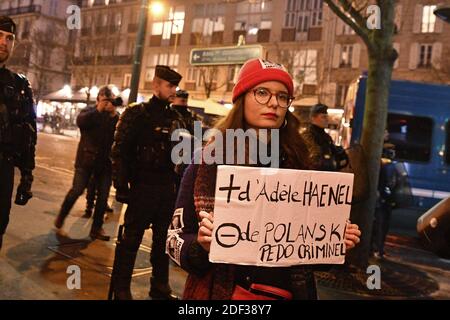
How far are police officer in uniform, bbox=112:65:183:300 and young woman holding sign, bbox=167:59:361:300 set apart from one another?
204cm

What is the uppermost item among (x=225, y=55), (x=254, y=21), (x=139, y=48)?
(x=254, y=21)

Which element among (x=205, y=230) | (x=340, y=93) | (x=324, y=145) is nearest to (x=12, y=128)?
(x=205, y=230)

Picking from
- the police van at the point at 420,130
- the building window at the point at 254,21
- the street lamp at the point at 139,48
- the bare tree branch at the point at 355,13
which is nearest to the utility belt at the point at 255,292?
the bare tree branch at the point at 355,13

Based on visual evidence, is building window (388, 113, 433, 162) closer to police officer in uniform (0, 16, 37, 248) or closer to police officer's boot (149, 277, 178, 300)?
police officer's boot (149, 277, 178, 300)

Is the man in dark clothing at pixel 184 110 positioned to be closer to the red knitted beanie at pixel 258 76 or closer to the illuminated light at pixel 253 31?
the red knitted beanie at pixel 258 76

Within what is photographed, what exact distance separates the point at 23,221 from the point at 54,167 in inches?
291

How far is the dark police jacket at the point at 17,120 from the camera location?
11.1 ft

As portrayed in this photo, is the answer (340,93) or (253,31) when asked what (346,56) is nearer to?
(340,93)

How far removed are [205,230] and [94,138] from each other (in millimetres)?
5026

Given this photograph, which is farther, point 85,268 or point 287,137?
point 85,268

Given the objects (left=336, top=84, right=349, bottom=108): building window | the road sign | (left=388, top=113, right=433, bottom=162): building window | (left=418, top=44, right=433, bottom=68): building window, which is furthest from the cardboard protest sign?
(left=418, top=44, right=433, bottom=68): building window

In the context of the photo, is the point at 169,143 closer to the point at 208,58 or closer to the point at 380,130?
the point at 380,130

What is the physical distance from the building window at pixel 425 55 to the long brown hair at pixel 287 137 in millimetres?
33833

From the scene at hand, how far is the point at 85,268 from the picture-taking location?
482 centimetres
